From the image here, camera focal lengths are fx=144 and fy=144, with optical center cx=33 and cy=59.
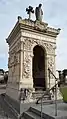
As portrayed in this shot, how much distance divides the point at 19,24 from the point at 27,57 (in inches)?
62.8

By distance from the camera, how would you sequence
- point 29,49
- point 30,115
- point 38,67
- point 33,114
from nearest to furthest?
point 30,115, point 33,114, point 29,49, point 38,67

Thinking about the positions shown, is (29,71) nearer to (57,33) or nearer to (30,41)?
(30,41)

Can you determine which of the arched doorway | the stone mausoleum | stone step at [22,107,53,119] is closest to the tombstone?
the stone mausoleum

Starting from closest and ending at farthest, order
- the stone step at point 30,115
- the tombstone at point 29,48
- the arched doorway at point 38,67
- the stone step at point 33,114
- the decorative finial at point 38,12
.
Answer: the stone step at point 33,114
the stone step at point 30,115
the tombstone at point 29,48
the decorative finial at point 38,12
the arched doorway at point 38,67

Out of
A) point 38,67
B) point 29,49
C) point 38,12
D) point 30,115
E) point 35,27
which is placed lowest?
point 30,115

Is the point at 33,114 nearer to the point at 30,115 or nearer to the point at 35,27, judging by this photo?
the point at 30,115

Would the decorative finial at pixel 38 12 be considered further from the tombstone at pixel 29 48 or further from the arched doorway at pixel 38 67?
the arched doorway at pixel 38 67

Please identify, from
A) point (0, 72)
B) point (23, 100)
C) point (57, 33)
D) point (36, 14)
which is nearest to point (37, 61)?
point (57, 33)

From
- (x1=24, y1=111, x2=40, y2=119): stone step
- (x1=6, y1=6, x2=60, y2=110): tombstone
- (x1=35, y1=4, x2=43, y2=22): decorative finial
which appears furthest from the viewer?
(x1=35, y1=4, x2=43, y2=22): decorative finial

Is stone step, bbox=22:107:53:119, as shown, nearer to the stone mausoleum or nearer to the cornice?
the stone mausoleum

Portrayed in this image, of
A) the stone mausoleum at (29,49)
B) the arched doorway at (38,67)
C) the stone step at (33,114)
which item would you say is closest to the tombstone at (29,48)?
the stone mausoleum at (29,49)

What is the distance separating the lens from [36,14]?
8172 millimetres

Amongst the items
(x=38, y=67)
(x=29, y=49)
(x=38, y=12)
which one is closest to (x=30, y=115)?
(x=29, y=49)

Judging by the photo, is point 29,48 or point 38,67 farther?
point 38,67
